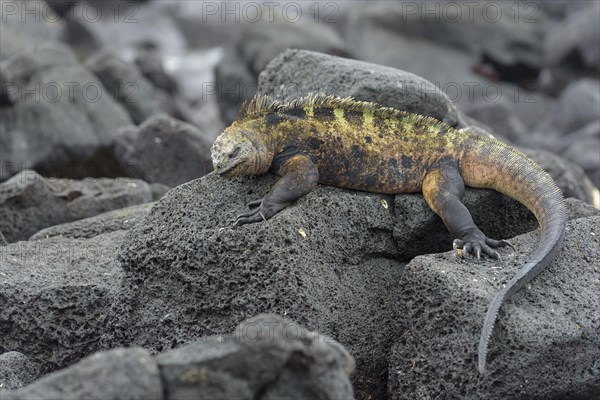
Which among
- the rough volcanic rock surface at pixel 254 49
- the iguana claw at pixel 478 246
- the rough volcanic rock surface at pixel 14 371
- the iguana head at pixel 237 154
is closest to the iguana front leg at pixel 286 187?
the iguana head at pixel 237 154

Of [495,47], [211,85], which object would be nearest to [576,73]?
[495,47]

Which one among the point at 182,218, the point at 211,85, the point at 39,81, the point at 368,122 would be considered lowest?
the point at 211,85

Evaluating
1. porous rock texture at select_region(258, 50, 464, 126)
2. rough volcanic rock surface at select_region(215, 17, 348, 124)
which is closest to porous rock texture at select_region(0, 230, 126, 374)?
porous rock texture at select_region(258, 50, 464, 126)

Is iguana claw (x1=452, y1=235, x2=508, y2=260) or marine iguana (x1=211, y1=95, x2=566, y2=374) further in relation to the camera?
marine iguana (x1=211, y1=95, x2=566, y2=374)

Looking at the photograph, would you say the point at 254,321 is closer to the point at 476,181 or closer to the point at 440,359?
the point at 440,359

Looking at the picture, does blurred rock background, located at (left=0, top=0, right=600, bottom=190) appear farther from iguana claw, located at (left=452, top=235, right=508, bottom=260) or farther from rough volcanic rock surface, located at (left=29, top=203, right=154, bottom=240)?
iguana claw, located at (left=452, top=235, right=508, bottom=260)

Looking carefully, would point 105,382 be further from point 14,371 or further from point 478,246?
A: point 478,246

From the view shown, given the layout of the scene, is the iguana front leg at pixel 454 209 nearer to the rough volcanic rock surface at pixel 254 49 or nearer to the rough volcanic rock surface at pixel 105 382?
the rough volcanic rock surface at pixel 105 382
